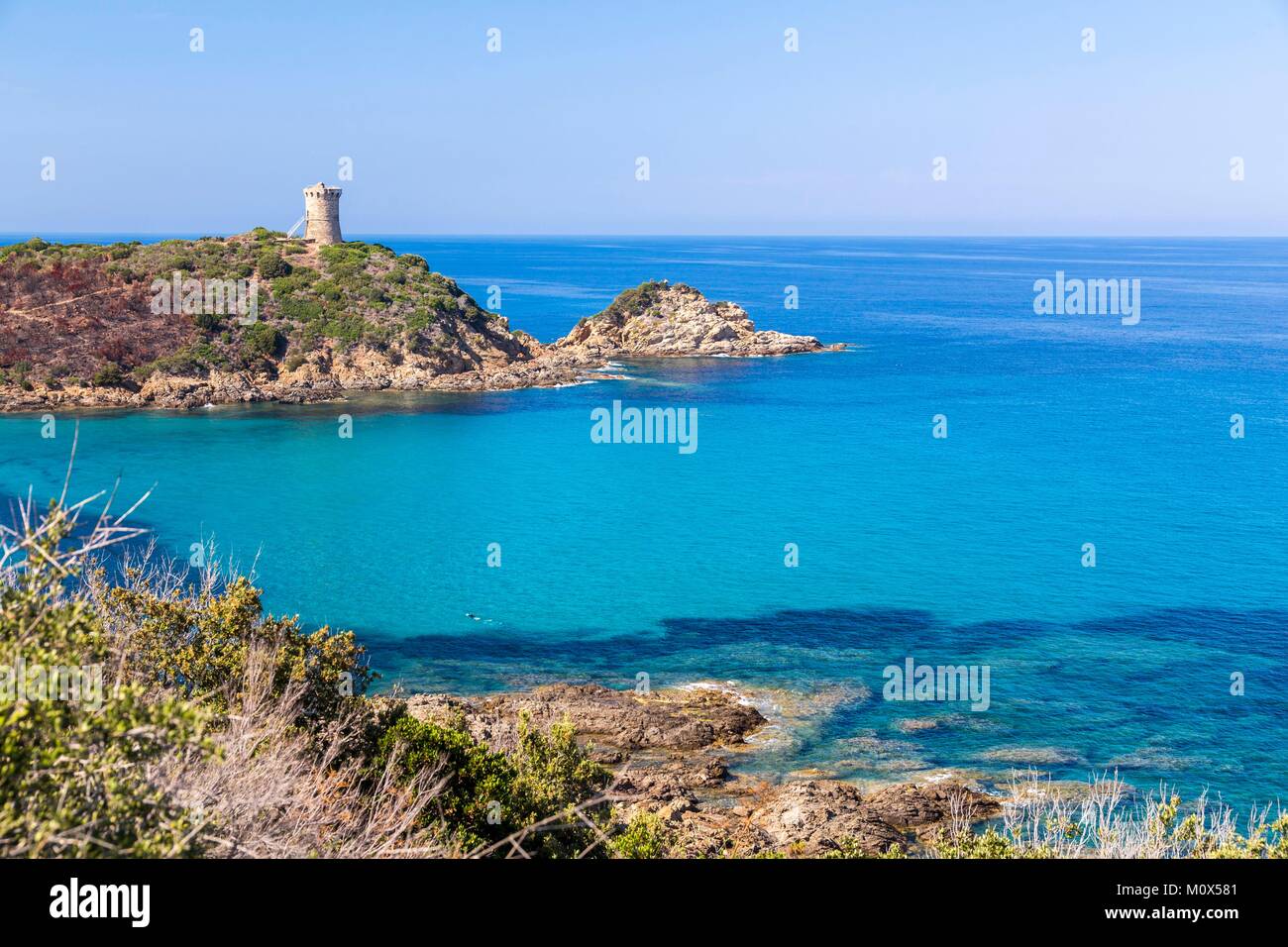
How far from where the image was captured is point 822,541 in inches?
1626

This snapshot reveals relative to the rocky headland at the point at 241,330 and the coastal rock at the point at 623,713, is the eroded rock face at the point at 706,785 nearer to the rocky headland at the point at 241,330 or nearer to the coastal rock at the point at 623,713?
the coastal rock at the point at 623,713

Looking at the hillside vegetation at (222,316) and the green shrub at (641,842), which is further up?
the hillside vegetation at (222,316)

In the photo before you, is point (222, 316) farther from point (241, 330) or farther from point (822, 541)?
point (822, 541)

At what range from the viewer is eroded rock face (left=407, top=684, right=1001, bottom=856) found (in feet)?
62.6

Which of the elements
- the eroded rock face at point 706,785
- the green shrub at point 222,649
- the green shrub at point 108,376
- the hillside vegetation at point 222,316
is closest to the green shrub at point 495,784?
the eroded rock face at point 706,785

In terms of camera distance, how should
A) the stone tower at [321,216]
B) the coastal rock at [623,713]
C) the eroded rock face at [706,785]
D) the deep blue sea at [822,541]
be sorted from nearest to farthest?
the eroded rock face at [706,785] → the coastal rock at [623,713] → the deep blue sea at [822,541] → the stone tower at [321,216]

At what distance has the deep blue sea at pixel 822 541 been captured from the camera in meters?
26.1

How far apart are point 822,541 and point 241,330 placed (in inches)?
1912

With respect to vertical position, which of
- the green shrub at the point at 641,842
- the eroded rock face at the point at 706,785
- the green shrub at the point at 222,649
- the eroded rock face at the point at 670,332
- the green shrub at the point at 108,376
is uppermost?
the eroded rock face at the point at 670,332

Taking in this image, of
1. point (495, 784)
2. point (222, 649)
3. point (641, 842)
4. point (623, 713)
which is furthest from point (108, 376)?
point (641, 842)

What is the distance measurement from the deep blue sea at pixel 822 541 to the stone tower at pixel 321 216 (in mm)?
25377

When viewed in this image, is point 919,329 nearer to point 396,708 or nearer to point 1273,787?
point 1273,787

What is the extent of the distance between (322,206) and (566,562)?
6000 centimetres

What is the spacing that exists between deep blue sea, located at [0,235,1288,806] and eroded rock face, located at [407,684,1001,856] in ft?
4.46
